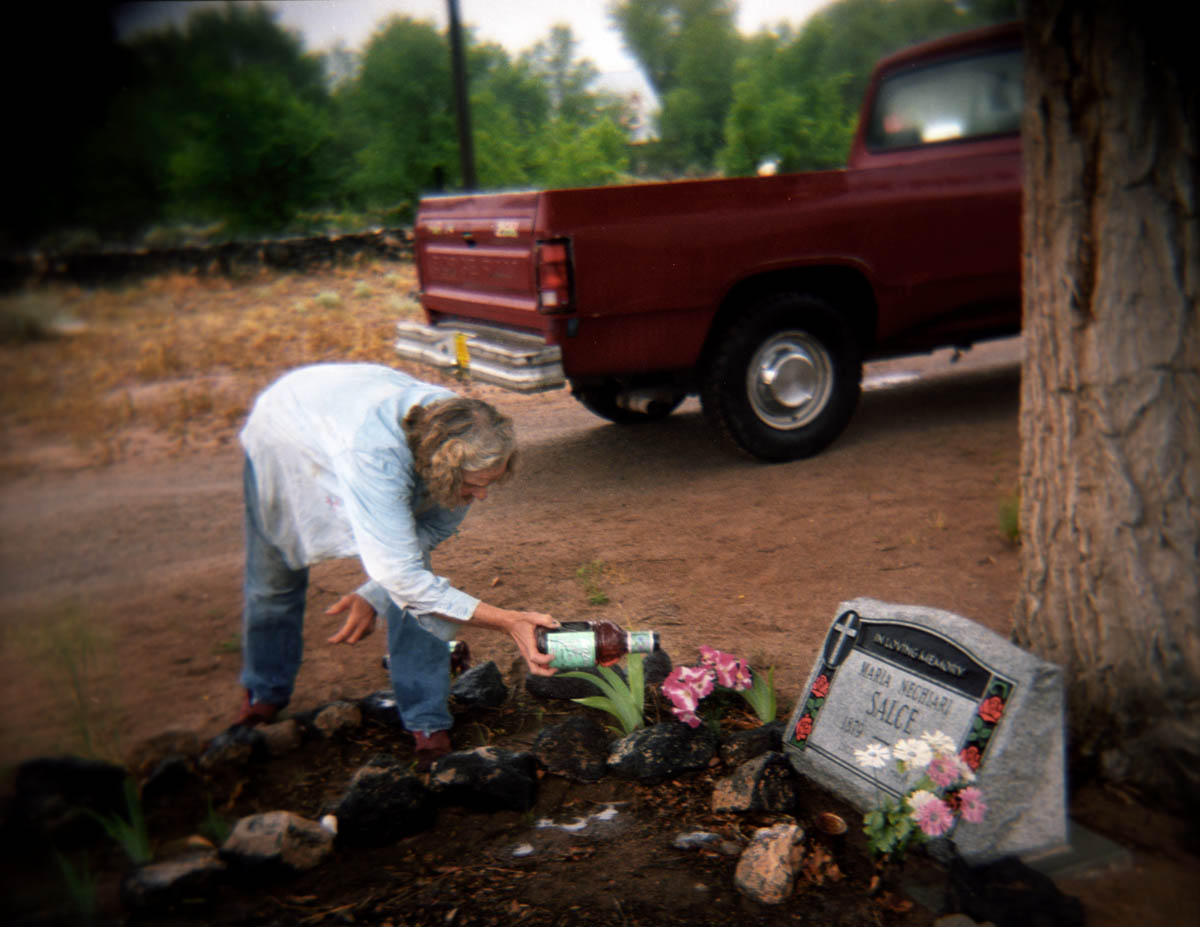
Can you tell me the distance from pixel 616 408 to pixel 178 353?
6.37 metres

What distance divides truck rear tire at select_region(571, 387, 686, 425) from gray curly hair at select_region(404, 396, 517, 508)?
362 centimetres

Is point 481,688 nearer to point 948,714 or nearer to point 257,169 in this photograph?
point 948,714

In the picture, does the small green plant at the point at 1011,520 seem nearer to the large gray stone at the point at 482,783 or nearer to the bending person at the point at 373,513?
the bending person at the point at 373,513

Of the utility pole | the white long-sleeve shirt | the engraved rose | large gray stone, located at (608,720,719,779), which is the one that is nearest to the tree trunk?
the engraved rose

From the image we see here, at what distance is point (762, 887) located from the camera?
7.36 ft

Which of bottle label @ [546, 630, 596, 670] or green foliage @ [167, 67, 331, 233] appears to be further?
green foliage @ [167, 67, 331, 233]

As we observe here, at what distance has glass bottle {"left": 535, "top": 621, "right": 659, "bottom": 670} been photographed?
279 centimetres

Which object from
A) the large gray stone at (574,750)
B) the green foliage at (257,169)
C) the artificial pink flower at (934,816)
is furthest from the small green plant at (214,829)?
the green foliage at (257,169)

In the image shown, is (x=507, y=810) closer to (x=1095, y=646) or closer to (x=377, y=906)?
(x=377, y=906)

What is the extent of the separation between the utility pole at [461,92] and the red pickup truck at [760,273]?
5.94 metres

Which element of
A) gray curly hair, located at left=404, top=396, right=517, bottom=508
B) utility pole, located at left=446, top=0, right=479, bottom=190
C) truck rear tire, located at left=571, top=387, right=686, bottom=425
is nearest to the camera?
gray curly hair, located at left=404, top=396, right=517, bottom=508

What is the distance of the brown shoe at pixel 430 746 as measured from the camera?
9.91ft

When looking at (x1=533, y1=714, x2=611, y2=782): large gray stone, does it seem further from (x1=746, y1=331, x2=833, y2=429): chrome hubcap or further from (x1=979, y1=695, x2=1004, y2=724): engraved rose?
(x1=746, y1=331, x2=833, y2=429): chrome hubcap

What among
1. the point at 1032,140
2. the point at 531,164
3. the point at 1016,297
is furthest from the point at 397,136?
the point at 1032,140
